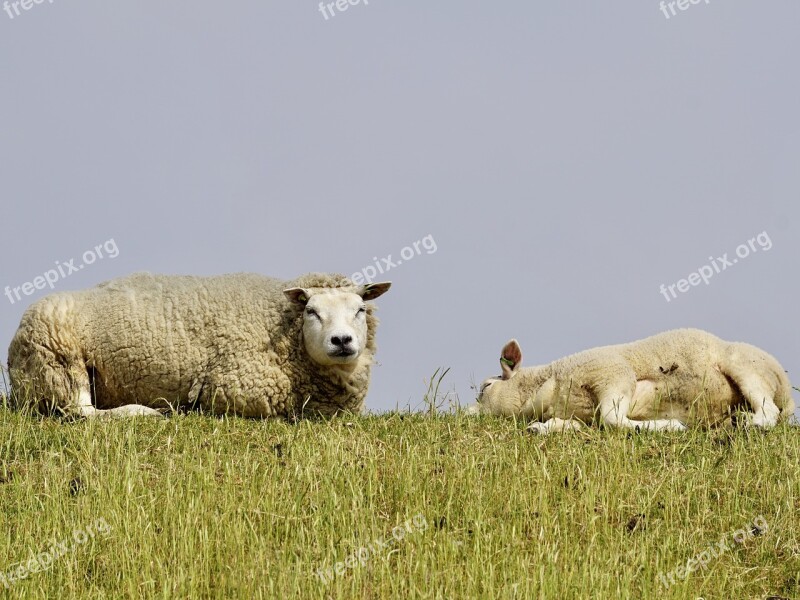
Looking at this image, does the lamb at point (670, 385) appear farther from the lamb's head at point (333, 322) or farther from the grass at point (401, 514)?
the lamb's head at point (333, 322)

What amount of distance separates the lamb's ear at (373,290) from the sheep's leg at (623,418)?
325 centimetres

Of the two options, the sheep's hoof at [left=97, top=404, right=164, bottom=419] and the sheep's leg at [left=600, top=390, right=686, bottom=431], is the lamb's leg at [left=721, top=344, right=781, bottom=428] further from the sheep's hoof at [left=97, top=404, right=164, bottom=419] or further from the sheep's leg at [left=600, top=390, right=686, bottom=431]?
the sheep's hoof at [left=97, top=404, right=164, bottom=419]

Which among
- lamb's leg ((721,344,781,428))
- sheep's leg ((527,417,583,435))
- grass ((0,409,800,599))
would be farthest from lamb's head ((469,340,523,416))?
lamb's leg ((721,344,781,428))

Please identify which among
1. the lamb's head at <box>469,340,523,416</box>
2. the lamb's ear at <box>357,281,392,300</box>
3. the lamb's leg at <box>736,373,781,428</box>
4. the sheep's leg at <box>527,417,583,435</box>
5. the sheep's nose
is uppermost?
the lamb's ear at <box>357,281,392,300</box>

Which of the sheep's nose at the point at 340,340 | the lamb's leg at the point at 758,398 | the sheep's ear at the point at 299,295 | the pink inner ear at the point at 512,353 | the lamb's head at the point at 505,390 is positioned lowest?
the lamb's leg at the point at 758,398

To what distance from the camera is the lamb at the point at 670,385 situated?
39.9 feet

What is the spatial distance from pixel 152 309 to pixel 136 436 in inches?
116

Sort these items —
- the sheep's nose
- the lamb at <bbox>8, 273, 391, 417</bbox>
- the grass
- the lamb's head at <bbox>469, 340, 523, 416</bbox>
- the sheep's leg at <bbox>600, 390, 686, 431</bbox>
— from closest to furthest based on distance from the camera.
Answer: the grass
the sheep's leg at <bbox>600, 390, 686, 431</bbox>
the sheep's nose
the lamb at <bbox>8, 273, 391, 417</bbox>
the lamb's head at <bbox>469, 340, 523, 416</bbox>

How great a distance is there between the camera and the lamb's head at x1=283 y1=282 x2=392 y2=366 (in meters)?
12.9

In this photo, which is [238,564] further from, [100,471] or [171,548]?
[100,471]

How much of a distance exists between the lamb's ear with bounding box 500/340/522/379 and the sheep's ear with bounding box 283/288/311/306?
263cm

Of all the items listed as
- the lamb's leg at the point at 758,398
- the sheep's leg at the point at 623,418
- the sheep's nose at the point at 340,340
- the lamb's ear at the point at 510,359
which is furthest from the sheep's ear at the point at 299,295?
the lamb's leg at the point at 758,398

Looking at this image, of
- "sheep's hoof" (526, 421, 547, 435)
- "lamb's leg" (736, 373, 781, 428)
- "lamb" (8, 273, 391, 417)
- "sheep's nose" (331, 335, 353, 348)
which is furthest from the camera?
"lamb" (8, 273, 391, 417)

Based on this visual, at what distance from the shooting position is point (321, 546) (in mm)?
7707
